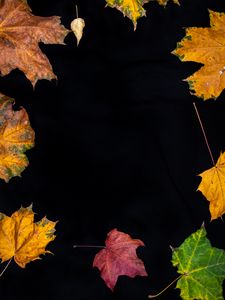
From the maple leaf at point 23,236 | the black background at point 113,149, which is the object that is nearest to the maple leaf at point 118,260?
the black background at point 113,149

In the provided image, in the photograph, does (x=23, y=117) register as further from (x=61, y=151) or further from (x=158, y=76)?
(x=158, y=76)

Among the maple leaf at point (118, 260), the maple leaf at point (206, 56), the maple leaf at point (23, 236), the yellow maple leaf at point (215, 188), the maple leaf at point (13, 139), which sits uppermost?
the maple leaf at point (206, 56)

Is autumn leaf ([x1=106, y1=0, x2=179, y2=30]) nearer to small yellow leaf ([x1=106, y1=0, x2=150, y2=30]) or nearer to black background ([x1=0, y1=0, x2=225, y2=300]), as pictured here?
small yellow leaf ([x1=106, y1=0, x2=150, y2=30])

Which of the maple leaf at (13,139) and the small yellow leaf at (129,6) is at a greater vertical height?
the small yellow leaf at (129,6)

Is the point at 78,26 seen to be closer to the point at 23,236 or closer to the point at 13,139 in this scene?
the point at 13,139

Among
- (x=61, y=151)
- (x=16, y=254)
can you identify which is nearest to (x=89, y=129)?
(x=61, y=151)

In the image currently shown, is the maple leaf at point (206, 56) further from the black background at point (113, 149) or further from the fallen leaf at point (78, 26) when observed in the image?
the fallen leaf at point (78, 26)
